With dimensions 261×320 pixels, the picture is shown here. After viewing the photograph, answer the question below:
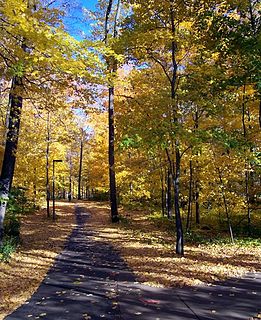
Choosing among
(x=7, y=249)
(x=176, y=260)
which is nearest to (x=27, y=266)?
(x=7, y=249)

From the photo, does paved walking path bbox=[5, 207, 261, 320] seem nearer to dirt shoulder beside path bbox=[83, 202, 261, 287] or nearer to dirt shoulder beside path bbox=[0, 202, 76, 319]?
dirt shoulder beside path bbox=[0, 202, 76, 319]

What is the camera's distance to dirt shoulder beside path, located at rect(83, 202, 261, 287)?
23.2 ft

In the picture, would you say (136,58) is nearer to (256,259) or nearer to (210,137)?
(210,137)

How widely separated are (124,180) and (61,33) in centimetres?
1691

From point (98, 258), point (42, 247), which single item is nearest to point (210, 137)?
point (98, 258)

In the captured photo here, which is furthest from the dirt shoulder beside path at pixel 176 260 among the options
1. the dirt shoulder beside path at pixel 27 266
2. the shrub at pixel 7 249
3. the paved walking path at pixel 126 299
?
the shrub at pixel 7 249

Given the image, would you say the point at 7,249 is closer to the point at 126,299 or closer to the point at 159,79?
the point at 126,299

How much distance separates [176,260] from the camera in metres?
8.67

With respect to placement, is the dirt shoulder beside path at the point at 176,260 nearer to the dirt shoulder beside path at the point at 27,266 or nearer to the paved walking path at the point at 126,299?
the paved walking path at the point at 126,299

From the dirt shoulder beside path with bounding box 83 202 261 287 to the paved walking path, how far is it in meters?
0.45

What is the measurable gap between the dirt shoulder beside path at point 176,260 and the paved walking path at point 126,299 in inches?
17.6

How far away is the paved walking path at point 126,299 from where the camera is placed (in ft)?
16.3

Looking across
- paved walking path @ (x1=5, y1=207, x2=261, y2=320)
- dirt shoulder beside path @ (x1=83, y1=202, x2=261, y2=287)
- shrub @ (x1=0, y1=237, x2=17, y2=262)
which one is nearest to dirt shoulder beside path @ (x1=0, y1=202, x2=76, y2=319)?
shrub @ (x1=0, y1=237, x2=17, y2=262)

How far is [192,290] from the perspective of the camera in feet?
20.2
